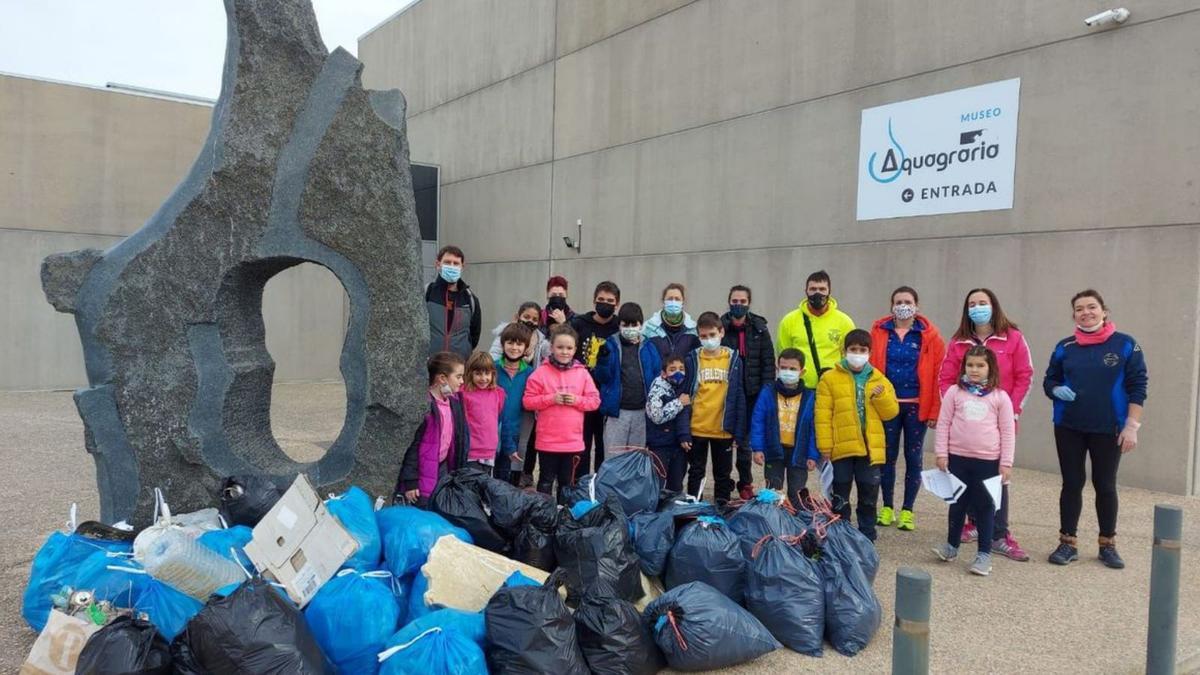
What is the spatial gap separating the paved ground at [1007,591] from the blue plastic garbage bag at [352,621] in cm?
127

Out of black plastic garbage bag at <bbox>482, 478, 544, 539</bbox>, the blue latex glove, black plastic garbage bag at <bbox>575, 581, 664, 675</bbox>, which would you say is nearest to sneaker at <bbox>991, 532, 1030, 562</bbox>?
the blue latex glove

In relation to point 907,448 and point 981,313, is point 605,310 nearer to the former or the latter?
point 907,448

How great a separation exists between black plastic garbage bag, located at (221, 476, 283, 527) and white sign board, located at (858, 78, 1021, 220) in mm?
6985

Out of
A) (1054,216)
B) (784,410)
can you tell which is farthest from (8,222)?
(1054,216)

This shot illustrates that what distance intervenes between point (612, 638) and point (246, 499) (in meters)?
2.15

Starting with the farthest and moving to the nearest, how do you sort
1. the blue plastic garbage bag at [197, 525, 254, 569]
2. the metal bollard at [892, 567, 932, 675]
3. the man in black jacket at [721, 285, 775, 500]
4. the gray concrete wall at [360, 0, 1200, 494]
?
1. the gray concrete wall at [360, 0, 1200, 494]
2. the man in black jacket at [721, 285, 775, 500]
3. the blue plastic garbage bag at [197, 525, 254, 569]
4. the metal bollard at [892, 567, 932, 675]

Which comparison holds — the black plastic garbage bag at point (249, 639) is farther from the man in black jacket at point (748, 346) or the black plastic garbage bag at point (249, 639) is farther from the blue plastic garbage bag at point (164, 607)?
the man in black jacket at point (748, 346)

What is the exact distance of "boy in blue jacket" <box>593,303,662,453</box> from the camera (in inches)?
Result: 229

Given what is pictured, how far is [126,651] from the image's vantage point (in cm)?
270

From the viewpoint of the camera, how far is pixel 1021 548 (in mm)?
5336

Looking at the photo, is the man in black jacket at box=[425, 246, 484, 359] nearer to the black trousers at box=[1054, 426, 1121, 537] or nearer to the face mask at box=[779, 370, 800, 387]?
the face mask at box=[779, 370, 800, 387]

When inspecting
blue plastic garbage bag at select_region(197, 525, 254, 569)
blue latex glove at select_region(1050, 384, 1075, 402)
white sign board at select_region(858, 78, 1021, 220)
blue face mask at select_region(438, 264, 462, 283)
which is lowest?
blue plastic garbage bag at select_region(197, 525, 254, 569)

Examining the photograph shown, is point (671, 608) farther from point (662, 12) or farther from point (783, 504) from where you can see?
point (662, 12)

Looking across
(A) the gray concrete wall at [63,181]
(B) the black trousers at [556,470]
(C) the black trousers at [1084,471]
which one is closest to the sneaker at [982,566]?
(C) the black trousers at [1084,471]
